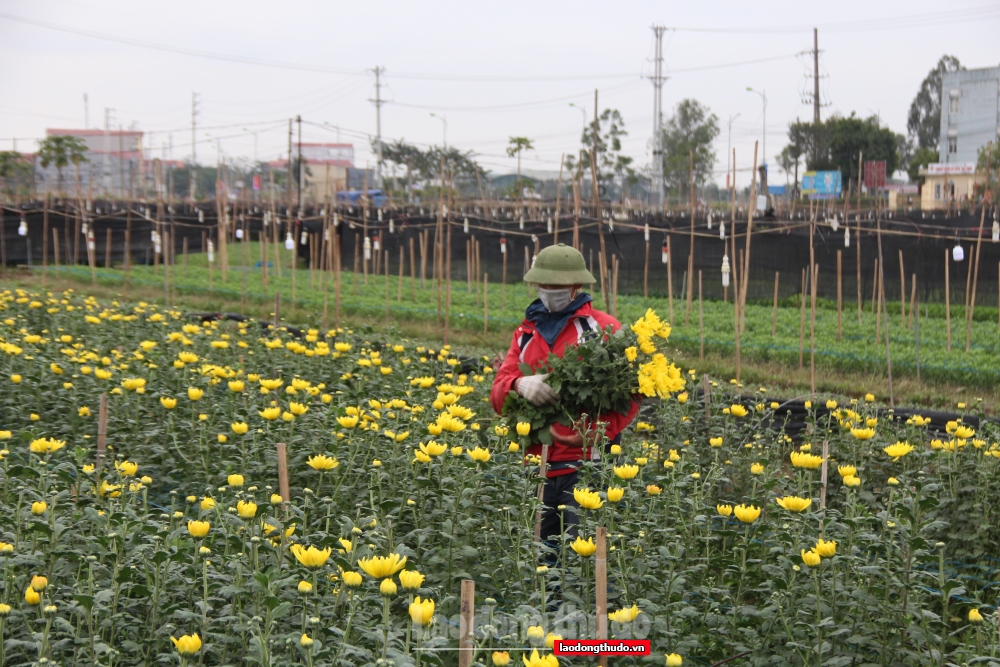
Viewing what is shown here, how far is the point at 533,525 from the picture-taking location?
3.36 metres

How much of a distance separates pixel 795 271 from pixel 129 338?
12.8 metres

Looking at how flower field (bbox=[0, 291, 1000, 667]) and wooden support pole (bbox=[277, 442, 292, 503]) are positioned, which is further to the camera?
wooden support pole (bbox=[277, 442, 292, 503])

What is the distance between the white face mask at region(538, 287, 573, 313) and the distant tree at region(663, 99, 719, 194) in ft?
168

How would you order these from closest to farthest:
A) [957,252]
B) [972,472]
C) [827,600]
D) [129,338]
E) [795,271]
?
[827,600] → [972,472] → [129,338] → [957,252] → [795,271]

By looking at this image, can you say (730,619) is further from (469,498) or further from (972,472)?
(972,472)

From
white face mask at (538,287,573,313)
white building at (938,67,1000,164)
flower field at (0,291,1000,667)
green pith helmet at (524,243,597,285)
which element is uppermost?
white building at (938,67,1000,164)

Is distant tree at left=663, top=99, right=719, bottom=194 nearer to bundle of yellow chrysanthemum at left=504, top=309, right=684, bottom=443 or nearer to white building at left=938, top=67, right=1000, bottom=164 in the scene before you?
white building at left=938, top=67, right=1000, bottom=164

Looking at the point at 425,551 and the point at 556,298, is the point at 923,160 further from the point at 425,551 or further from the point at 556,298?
the point at 425,551

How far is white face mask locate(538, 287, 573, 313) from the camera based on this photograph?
13.7 feet

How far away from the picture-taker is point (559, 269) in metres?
4.10

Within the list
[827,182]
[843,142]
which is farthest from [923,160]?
[827,182]

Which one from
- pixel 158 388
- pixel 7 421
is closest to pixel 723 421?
pixel 158 388

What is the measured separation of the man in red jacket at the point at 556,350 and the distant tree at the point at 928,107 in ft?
227

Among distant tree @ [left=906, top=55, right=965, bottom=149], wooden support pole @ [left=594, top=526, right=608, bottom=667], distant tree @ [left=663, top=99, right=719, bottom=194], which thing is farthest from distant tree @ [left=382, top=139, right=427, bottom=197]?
wooden support pole @ [left=594, top=526, right=608, bottom=667]
